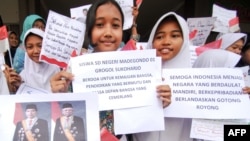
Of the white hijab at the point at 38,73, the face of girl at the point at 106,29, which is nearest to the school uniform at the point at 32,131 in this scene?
the face of girl at the point at 106,29

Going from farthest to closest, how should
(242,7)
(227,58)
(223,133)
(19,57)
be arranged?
(242,7), (19,57), (227,58), (223,133)

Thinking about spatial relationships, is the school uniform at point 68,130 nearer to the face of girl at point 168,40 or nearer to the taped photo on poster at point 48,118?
the taped photo on poster at point 48,118

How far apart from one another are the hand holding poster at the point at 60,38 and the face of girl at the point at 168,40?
69 cm

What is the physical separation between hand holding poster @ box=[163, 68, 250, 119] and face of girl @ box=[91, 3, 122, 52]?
253mm

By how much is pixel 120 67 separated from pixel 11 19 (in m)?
5.31

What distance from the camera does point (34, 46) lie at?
2.31 m

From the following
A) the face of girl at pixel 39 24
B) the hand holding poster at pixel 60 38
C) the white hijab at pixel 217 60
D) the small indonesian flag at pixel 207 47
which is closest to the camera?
the white hijab at pixel 217 60

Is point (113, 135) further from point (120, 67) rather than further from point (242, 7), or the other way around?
point (242, 7)

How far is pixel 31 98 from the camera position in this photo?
1.20m

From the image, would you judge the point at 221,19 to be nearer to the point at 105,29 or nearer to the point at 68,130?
the point at 105,29

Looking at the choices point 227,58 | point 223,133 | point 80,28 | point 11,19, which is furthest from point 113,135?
point 11,19

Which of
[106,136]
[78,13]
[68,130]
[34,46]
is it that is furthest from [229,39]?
[68,130]

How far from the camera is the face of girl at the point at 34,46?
2301 mm

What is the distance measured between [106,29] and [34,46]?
1072 mm
